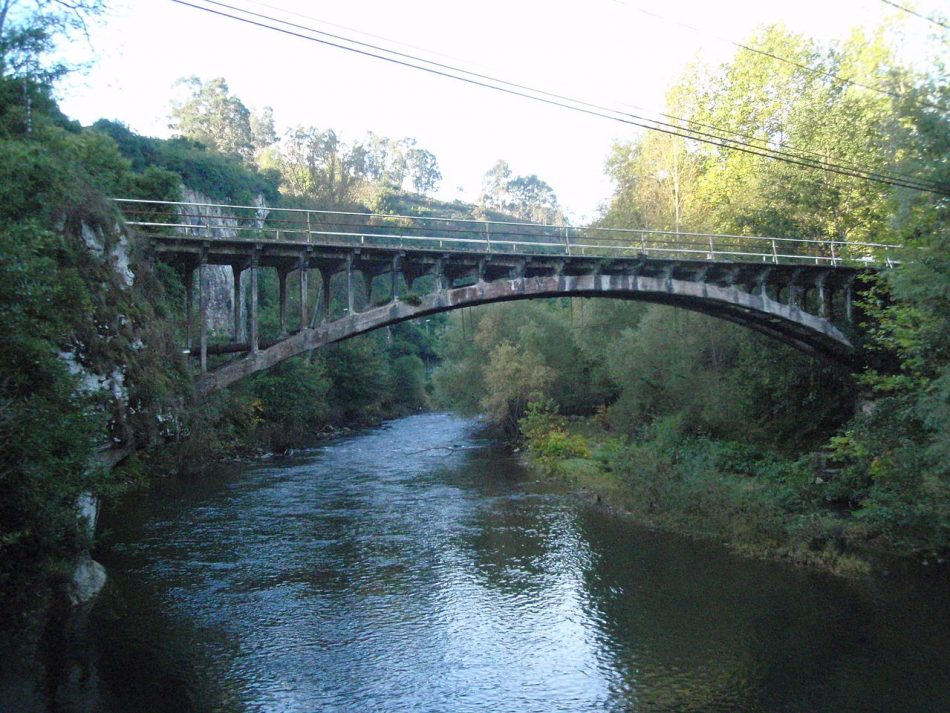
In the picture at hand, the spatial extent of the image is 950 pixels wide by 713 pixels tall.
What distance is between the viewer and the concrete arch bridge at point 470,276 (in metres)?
17.0

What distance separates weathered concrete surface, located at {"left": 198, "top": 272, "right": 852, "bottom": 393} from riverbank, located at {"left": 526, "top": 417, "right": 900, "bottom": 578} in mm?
3964

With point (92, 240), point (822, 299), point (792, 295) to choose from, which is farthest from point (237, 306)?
point (822, 299)

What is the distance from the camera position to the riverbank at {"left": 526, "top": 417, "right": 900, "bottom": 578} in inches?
661

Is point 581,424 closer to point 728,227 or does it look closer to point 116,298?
point 728,227

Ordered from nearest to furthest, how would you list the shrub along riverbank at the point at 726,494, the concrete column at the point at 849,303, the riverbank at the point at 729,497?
the riverbank at the point at 729,497
the shrub along riverbank at the point at 726,494
the concrete column at the point at 849,303

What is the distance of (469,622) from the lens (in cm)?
1320

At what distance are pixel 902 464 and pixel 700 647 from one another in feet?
20.8

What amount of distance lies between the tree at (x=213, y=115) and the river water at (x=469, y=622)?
56.2m

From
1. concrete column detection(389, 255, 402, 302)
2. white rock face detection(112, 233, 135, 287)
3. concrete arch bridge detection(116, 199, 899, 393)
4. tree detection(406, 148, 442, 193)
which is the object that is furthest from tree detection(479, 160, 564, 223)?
white rock face detection(112, 233, 135, 287)

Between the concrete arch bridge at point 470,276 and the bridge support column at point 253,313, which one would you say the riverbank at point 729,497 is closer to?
the concrete arch bridge at point 470,276

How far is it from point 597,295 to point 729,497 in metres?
Result: 6.77

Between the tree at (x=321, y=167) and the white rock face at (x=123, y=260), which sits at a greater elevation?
the tree at (x=321, y=167)

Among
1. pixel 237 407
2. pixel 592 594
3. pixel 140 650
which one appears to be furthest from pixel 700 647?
pixel 237 407

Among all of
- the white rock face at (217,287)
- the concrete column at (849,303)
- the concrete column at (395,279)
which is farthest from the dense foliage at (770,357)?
the white rock face at (217,287)
